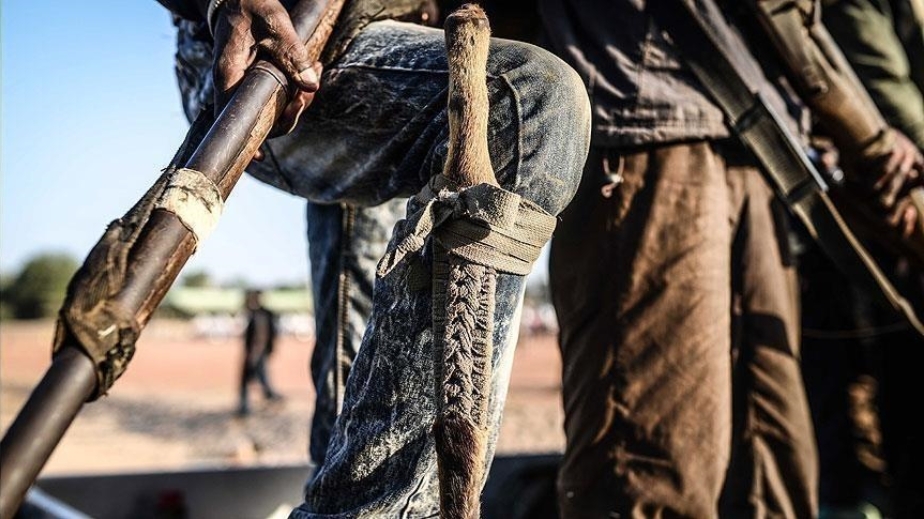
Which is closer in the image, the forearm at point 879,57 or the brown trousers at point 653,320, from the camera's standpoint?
the brown trousers at point 653,320

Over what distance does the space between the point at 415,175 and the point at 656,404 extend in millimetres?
808

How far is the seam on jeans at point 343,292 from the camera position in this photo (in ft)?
6.58

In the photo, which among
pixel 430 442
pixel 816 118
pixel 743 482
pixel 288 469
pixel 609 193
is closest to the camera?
pixel 430 442

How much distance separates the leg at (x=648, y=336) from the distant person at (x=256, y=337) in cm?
1413

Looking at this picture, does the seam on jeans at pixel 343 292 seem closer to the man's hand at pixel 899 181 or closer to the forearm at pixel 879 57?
the man's hand at pixel 899 181

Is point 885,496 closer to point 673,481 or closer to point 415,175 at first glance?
point 673,481

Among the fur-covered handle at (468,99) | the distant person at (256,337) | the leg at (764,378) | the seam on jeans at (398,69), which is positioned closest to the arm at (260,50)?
the seam on jeans at (398,69)

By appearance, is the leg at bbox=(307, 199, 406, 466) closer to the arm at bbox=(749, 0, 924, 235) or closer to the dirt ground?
the dirt ground

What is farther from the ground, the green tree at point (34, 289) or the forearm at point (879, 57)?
the green tree at point (34, 289)

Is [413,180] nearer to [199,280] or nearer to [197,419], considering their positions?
[197,419]

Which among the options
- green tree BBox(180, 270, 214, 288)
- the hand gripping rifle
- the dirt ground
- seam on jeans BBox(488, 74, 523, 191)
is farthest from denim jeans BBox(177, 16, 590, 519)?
green tree BBox(180, 270, 214, 288)

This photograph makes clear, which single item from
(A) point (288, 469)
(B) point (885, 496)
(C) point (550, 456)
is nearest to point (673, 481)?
(C) point (550, 456)

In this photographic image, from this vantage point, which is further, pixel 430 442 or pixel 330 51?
pixel 330 51

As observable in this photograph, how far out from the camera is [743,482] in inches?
89.4
